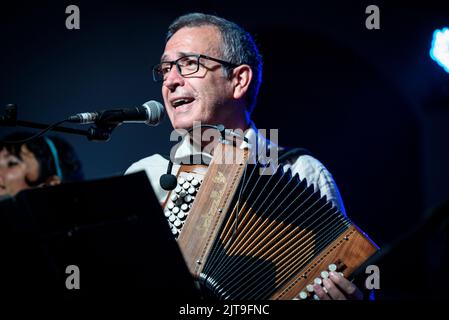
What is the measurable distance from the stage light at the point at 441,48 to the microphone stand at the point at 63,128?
140 inches

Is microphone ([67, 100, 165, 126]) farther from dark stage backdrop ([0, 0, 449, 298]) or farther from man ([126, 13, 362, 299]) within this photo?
dark stage backdrop ([0, 0, 449, 298])

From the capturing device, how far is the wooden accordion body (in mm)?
1909

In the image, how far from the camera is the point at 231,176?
6.58 ft

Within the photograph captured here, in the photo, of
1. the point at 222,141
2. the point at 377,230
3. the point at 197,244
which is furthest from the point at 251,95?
the point at 377,230

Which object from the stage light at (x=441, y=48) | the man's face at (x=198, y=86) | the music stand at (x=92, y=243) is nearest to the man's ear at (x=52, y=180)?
the man's face at (x=198, y=86)

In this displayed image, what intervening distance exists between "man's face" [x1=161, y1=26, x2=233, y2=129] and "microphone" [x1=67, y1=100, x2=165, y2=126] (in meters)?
0.43

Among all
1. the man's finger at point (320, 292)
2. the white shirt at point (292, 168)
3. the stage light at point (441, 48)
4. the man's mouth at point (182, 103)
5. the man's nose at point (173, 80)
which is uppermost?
the stage light at point (441, 48)

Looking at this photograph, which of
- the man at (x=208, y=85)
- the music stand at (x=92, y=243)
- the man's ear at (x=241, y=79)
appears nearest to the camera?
the music stand at (x=92, y=243)

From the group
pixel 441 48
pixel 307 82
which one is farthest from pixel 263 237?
pixel 441 48

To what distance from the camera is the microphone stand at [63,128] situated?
1.86 m

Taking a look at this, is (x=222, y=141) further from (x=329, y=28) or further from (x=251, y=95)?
(x=329, y=28)

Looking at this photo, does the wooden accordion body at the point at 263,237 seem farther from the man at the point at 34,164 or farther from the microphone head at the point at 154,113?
the man at the point at 34,164

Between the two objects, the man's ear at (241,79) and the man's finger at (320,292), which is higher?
the man's ear at (241,79)
